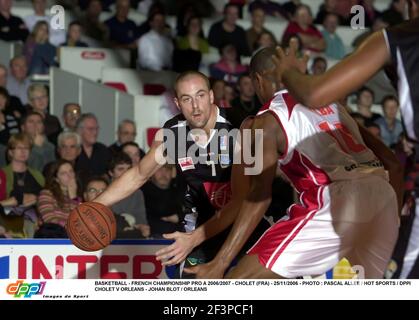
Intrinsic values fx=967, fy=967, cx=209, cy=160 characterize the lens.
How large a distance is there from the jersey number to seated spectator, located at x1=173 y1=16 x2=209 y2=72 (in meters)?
6.05

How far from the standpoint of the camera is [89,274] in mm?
6871

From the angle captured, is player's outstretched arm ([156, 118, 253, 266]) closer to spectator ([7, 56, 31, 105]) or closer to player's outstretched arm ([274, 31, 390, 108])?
player's outstretched arm ([274, 31, 390, 108])

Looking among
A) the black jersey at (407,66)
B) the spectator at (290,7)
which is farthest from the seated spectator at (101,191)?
the spectator at (290,7)

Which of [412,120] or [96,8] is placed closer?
[412,120]

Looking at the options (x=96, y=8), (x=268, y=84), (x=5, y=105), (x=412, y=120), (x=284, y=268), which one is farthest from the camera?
(x=96, y=8)

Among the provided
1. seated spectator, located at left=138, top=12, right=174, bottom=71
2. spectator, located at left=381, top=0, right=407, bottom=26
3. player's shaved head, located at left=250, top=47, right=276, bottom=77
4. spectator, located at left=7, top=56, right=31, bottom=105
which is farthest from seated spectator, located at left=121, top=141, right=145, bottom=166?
spectator, located at left=381, top=0, right=407, bottom=26

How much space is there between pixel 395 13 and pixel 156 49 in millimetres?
3619

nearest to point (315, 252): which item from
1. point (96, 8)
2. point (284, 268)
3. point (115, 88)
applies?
point (284, 268)

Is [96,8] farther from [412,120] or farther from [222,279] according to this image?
[412,120]

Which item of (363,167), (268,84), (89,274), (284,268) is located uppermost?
(268,84)

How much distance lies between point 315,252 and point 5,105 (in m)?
5.30

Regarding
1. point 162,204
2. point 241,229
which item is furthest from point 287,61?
point 162,204

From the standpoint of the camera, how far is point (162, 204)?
8992 millimetres

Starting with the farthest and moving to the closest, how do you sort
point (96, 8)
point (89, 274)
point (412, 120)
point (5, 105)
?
point (96, 8), point (5, 105), point (89, 274), point (412, 120)
